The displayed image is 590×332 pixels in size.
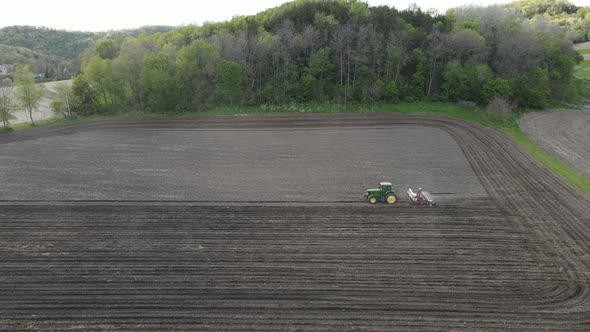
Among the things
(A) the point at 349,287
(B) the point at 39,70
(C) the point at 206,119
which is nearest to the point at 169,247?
(A) the point at 349,287

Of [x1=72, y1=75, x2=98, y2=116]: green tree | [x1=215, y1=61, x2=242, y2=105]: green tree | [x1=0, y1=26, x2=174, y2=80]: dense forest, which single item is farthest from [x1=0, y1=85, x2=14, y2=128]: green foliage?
[x1=0, y1=26, x2=174, y2=80]: dense forest

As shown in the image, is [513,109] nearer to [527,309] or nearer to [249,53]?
[249,53]

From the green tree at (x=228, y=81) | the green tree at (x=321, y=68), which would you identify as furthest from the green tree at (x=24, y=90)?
the green tree at (x=321, y=68)

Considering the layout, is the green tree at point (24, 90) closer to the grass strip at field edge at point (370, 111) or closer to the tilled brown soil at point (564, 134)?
the grass strip at field edge at point (370, 111)

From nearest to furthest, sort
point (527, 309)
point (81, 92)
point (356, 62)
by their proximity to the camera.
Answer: point (527, 309)
point (81, 92)
point (356, 62)

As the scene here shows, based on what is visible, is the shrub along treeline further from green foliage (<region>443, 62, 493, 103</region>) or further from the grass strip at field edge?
the grass strip at field edge

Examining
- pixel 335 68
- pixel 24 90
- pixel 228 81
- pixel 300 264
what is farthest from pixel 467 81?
pixel 24 90
